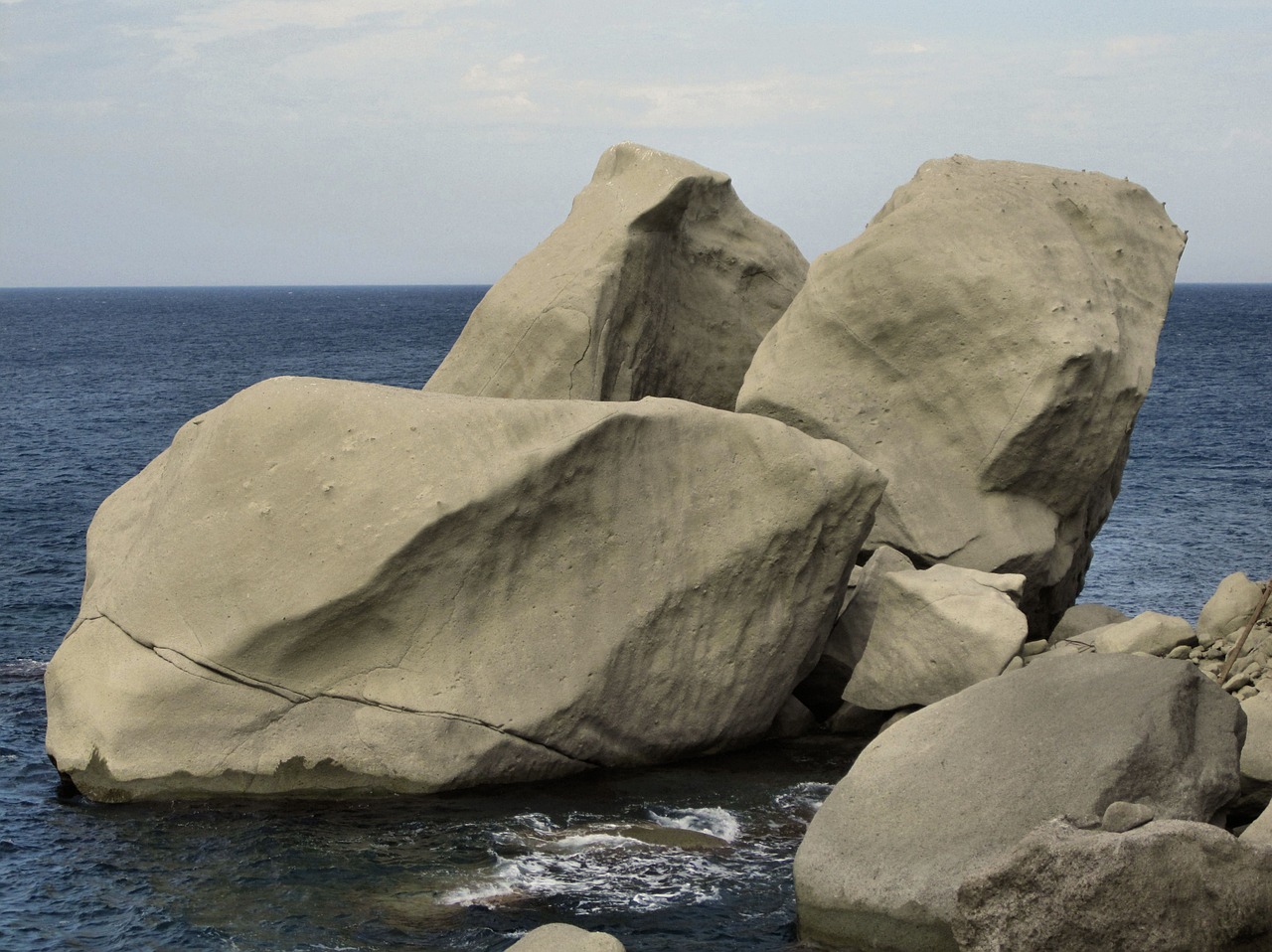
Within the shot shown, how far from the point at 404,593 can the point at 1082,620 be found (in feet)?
29.7

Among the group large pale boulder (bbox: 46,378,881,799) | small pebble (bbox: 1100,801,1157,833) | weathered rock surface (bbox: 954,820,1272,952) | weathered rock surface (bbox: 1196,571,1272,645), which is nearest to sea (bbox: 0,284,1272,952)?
large pale boulder (bbox: 46,378,881,799)

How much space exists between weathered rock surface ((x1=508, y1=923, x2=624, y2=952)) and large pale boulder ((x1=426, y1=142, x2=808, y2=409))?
9.53m

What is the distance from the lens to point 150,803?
41.8ft

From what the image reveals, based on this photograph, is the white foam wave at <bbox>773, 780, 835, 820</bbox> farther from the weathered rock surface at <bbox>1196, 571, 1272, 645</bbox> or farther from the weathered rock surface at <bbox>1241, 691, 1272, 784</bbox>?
the weathered rock surface at <bbox>1196, 571, 1272, 645</bbox>

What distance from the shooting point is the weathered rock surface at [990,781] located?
32.2 ft

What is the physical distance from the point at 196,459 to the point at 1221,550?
19713 millimetres

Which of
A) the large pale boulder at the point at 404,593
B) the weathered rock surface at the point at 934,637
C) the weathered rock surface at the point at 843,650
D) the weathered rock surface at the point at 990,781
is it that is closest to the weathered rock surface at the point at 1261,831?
the weathered rock surface at the point at 990,781

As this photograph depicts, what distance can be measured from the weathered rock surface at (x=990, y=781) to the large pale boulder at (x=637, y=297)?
26.9 feet

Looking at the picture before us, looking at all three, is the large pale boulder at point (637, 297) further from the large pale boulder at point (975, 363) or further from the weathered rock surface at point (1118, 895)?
the weathered rock surface at point (1118, 895)

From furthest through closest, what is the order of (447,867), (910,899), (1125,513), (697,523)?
(1125,513)
(697,523)
(447,867)
(910,899)

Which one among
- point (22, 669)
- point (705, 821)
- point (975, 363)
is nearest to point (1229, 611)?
point (975, 363)

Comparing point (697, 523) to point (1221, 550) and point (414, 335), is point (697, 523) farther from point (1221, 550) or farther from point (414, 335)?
point (414, 335)

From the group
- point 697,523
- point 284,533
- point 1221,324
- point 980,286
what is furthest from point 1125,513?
point 1221,324

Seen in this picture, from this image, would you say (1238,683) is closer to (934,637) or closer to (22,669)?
(934,637)
